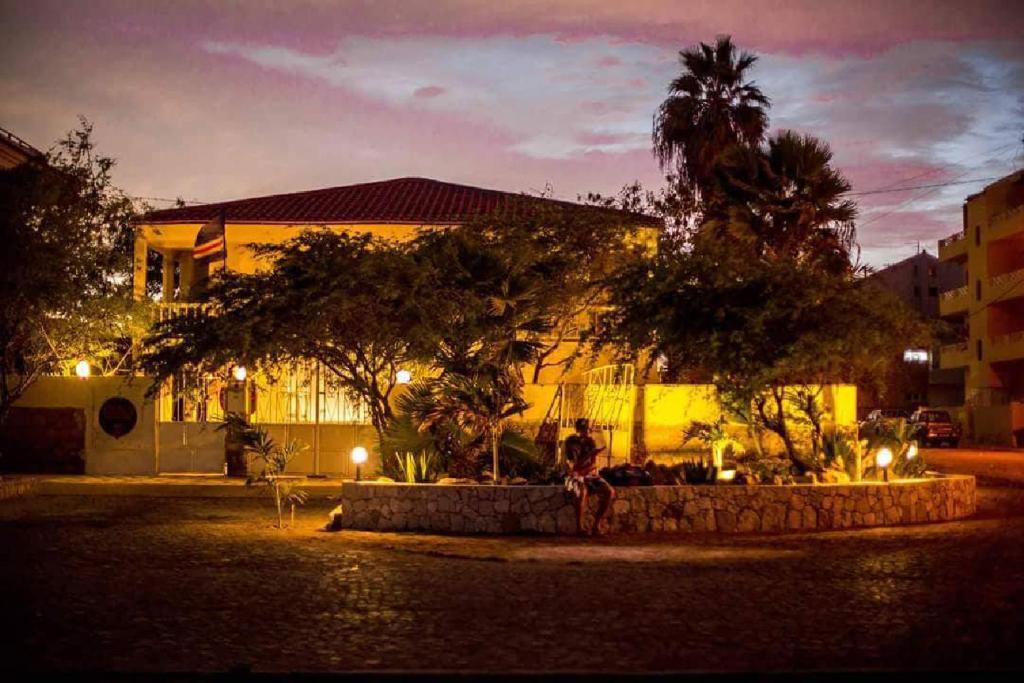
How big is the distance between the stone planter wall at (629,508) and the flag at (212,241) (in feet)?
34.3

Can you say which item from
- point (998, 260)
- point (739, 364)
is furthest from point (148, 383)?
point (998, 260)

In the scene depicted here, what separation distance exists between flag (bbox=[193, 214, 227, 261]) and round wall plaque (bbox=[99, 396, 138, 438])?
3610 millimetres

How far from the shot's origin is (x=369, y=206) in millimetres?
30047

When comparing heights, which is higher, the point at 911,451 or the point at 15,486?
the point at 911,451

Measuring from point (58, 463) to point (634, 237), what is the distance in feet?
42.8

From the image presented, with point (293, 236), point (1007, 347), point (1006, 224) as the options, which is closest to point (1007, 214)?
point (1006, 224)

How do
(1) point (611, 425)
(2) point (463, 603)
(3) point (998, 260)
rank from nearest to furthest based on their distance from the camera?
(2) point (463, 603) → (1) point (611, 425) → (3) point (998, 260)

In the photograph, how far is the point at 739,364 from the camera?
15.3 metres

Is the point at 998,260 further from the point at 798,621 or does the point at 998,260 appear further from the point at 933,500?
the point at 798,621

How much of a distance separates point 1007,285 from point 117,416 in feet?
125

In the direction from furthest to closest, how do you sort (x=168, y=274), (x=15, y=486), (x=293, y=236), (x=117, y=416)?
(x=168, y=274)
(x=293, y=236)
(x=117, y=416)
(x=15, y=486)

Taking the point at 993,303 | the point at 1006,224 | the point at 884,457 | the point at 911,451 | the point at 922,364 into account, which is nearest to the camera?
the point at 884,457

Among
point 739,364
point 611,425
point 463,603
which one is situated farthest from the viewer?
point 611,425

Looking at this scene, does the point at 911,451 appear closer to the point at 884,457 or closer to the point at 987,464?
the point at 884,457
